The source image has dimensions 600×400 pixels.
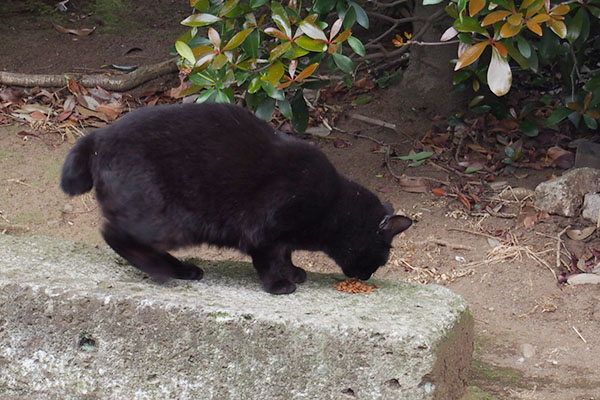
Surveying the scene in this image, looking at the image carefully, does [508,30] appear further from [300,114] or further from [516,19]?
[300,114]

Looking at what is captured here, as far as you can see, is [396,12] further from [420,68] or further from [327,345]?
[327,345]

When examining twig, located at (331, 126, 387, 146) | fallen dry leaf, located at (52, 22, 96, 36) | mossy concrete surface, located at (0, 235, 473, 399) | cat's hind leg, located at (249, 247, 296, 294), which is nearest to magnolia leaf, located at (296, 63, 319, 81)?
cat's hind leg, located at (249, 247, 296, 294)

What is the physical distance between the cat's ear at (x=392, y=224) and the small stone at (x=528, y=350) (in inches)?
34.2

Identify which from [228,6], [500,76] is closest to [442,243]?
[500,76]

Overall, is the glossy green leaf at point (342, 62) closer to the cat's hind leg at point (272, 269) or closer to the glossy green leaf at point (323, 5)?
the glossy green leaf at point (323, 5)

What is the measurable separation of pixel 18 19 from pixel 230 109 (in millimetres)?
4706

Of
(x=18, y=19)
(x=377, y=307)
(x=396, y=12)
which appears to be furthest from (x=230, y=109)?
(x=18, y=19)

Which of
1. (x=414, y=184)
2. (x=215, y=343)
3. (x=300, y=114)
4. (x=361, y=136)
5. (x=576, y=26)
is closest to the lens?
(x=215, y=343)

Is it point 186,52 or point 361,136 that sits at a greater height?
point 186,52

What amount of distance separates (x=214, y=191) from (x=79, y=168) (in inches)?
23.3

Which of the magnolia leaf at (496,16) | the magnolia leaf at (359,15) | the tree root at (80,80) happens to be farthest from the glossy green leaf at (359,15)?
the tree root at (80,80)

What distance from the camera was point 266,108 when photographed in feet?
15.9

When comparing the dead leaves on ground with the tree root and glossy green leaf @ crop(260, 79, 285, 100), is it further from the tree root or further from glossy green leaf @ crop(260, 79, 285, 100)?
glossy green leaf @ crop(260, 79, 285, 100)

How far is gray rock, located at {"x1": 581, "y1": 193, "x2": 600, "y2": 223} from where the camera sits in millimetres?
4824
